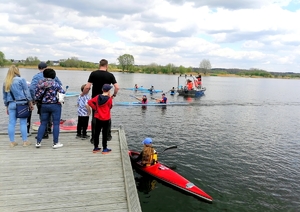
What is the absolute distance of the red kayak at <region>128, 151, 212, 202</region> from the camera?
8203 millimetres

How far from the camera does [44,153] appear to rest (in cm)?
664

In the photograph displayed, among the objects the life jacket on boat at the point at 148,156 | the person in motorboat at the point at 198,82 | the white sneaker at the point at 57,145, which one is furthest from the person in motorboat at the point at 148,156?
the person in motorboat at the point at 198,82

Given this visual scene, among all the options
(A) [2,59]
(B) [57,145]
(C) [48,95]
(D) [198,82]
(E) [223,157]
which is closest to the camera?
(C) [48,95]

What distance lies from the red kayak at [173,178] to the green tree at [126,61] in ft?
477

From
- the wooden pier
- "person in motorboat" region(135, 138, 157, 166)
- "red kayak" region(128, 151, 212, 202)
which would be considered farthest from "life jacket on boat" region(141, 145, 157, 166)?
the wooden pier

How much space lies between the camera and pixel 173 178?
8.84m

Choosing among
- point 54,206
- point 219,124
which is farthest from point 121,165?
point 219,124

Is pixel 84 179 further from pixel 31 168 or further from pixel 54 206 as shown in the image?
pixel 31 168

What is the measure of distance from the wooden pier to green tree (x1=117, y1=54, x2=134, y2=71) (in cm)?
14742

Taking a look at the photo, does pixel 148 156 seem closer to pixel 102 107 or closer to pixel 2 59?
pixel 102 107

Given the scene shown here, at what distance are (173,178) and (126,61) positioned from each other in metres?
147

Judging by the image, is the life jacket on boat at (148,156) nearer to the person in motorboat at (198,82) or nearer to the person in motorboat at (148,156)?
the person in motorboat at (148,156)

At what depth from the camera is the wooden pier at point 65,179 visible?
14.8 ft

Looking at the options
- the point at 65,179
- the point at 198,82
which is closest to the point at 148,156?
the point at 65,179
